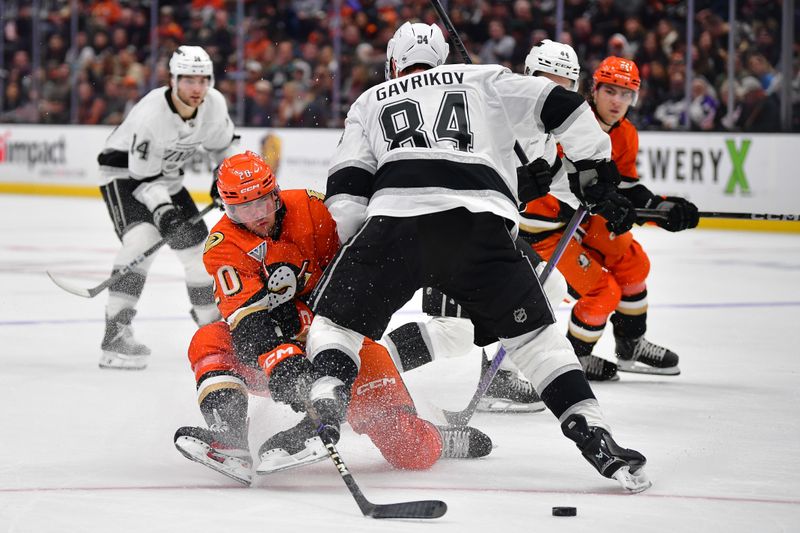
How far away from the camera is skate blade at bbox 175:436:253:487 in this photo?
9.53 ft

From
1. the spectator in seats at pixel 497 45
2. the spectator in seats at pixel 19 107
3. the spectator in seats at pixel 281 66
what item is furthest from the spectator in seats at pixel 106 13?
the spectator in seats at pixel 497 45

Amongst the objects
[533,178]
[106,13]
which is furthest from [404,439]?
[106,13]

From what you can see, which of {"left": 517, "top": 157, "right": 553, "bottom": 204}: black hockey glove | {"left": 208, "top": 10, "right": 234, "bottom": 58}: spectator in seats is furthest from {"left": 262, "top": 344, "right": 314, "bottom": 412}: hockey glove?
{"left": 208, "top": 10, "right": 234, "bottom": 58}: spectator in seats

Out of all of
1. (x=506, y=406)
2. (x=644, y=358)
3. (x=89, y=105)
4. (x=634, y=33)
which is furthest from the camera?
(x=89, y=105)

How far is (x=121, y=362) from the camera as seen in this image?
4727mm

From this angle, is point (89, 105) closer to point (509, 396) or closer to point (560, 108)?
point (509, 396)

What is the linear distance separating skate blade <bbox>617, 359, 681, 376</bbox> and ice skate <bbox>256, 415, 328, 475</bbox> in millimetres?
2033

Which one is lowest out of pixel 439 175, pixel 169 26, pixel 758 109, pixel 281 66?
pixel 758 109

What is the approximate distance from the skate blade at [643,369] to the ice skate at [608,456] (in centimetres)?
179

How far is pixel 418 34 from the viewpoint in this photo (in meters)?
3.21

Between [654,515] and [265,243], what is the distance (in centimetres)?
118

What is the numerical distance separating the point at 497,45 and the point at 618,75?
6282mm

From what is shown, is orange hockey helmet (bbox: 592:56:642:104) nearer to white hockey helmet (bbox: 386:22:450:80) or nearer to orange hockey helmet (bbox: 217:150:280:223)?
white hockey helmet (bbox: 386:22:450:80)

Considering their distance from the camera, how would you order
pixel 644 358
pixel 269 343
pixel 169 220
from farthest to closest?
1. pixel 169 220
2. pixel 644 358
3. pixel 269 343
